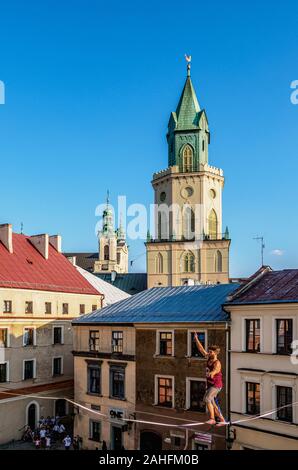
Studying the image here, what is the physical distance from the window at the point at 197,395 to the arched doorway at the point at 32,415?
17.3 metres

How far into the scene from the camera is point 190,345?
1192 inches

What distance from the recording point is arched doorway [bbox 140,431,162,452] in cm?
3088

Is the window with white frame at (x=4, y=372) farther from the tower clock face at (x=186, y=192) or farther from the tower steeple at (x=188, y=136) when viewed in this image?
the tower steeple at (x=188, y=136)

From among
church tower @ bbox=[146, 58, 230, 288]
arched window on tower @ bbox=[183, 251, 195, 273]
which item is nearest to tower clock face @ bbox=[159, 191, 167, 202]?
church tower @ bbox=[146, 58, 230, 288]

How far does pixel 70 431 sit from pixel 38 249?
18.2 metres

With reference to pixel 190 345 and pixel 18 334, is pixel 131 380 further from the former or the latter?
pixel 18 334

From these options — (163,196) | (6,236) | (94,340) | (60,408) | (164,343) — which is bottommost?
(60,408)

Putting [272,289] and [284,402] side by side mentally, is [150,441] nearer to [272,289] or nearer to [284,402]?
[284,402]

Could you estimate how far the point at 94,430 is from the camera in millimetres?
34656

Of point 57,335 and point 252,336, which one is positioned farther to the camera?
point 57,335

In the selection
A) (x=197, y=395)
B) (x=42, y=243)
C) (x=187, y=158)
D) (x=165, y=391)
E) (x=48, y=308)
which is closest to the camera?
(x=197, y=395)

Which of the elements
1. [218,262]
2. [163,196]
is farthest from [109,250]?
[218,262]

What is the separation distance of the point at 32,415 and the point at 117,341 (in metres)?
12.9

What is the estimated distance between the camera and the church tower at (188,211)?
79.3 m
